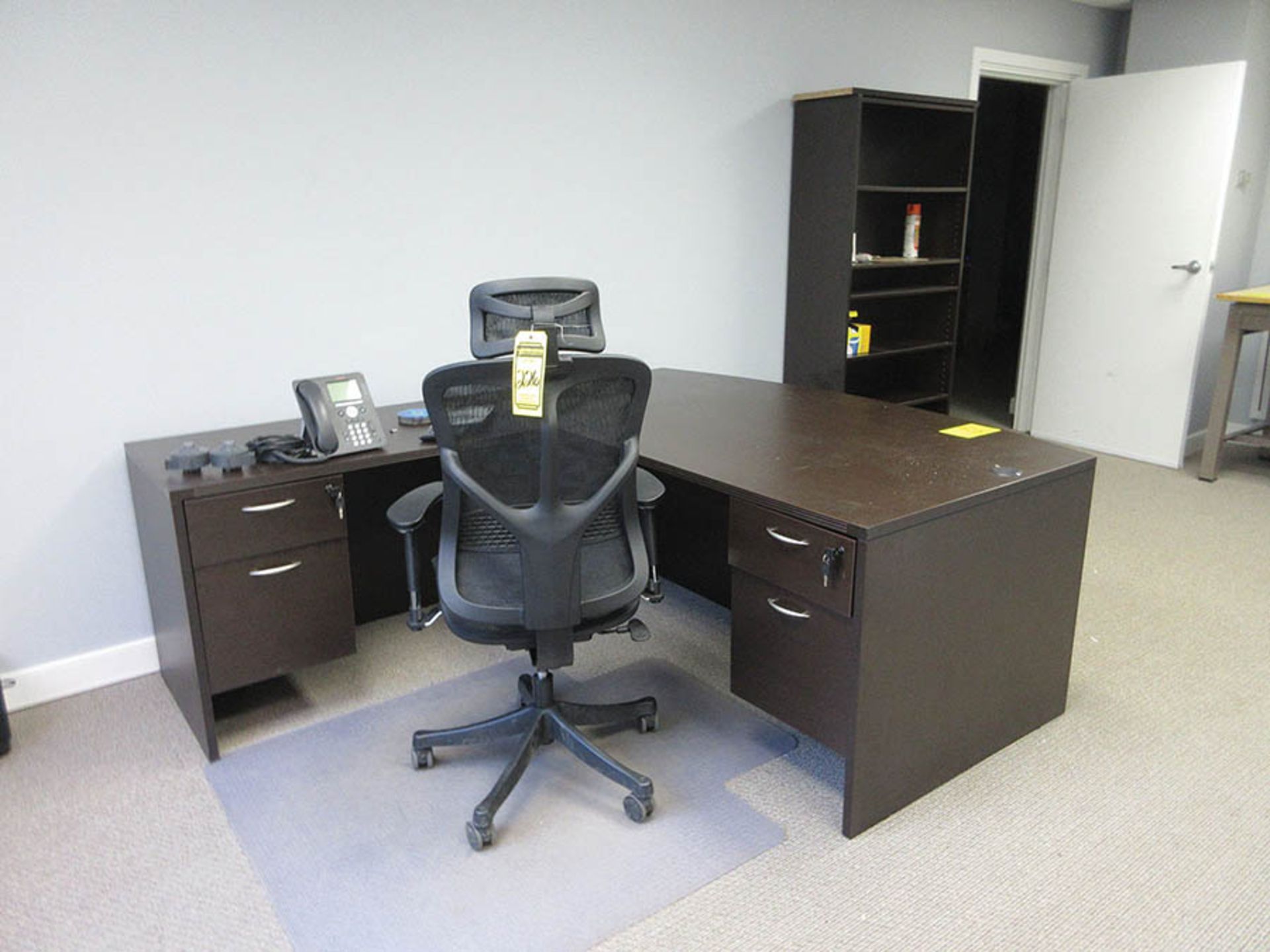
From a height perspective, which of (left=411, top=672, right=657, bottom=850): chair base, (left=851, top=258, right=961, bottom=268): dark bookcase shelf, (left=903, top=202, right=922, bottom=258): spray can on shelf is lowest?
(left=411, top=672, right=657, bottom=850): chair base

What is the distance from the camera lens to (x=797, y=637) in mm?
1965

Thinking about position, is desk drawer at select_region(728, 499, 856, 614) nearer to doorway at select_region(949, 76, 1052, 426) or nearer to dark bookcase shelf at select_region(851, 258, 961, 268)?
dark bookcase shelf at select_region(851, 258, 961, 268)

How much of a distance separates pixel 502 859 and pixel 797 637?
782 millimetres

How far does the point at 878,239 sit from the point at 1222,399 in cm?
179

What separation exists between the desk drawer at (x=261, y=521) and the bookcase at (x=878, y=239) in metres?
2.38

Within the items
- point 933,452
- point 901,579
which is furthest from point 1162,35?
point 901,579

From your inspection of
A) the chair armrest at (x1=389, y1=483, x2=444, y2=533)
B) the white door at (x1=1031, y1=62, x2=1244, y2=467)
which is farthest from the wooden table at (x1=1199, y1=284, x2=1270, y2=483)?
the chair armrest at (x1=389, y1=483, x2=444, y2=533)

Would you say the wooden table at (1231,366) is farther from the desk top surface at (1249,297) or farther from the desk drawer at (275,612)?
the desk drawer at (275,612)

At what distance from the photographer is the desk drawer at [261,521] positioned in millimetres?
2107

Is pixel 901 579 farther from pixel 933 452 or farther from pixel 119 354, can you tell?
pixel 119 354

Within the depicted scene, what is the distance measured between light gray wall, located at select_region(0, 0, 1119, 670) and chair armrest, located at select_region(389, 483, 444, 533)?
39.7 inches

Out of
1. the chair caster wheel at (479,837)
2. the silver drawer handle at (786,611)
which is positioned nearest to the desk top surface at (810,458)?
the silver drawer handle at (786,611)

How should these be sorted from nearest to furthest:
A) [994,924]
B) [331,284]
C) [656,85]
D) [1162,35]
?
1. [994,924]
2. [331,284]
3. [656,85]
4. [1162,35]

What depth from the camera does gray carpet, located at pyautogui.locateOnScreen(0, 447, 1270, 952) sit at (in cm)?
170
